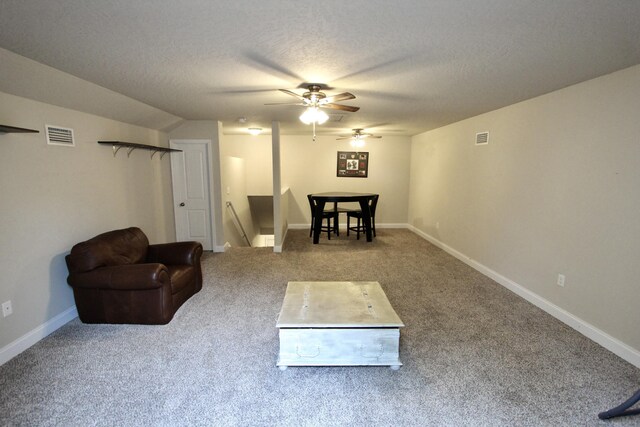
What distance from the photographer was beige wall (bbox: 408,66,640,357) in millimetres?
2230

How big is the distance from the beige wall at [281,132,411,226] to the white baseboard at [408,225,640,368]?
293 cm

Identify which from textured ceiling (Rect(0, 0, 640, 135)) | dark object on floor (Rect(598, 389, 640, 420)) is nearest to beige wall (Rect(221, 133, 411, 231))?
textured ceiling (Rect(0, 0, 640, 135))

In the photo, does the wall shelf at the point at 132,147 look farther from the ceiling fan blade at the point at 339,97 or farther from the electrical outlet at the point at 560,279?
the electrical outlet at the point at 560,279

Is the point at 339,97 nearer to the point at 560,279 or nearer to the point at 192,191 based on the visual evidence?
the point at 560,279

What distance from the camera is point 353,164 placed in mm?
6820

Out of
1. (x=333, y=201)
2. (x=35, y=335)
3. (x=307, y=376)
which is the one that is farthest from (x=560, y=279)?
(x=35, y=335)

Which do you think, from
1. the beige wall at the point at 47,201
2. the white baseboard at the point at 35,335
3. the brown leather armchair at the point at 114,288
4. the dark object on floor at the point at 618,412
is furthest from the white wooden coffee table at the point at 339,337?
the beige wall at the point at 47,201

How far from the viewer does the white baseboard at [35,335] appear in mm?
2188

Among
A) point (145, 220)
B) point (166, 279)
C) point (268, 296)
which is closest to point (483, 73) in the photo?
point (268, 296)

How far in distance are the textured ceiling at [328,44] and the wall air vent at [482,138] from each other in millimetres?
873

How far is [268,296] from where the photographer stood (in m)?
3.32


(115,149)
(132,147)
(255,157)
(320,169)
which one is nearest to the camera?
(115,149)

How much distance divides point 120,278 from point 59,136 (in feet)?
4.83

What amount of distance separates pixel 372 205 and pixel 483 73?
3738 mm
